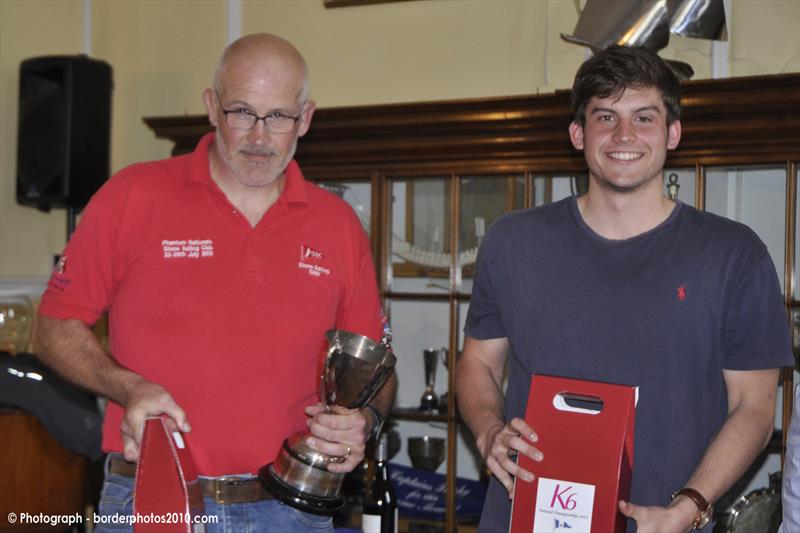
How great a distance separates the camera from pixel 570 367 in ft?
6.36

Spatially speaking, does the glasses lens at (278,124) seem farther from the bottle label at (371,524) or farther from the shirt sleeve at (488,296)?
the bottle label at (371,524)

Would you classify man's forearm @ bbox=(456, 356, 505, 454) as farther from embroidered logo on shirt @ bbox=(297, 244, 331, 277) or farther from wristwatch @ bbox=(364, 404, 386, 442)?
embroidered logo on shirt @ bbox=(297, 244, 331, 277)

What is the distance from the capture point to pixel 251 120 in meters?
2.06

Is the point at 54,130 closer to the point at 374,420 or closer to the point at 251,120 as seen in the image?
the point at 251,120

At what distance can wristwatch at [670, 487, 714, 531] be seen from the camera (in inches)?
70.1

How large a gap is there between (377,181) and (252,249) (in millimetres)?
1750

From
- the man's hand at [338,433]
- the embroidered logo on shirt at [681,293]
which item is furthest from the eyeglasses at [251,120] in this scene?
the embroidered logo on shirt at [681,293]

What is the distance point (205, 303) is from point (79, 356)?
0.26 m

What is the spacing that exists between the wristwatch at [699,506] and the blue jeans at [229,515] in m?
0.74

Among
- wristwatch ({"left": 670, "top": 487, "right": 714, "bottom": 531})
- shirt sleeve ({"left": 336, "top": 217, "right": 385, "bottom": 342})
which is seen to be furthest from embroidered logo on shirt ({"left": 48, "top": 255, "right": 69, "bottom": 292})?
wristwatch ({"left": 670, "top": 487, "right": 714, "bottom": 531})

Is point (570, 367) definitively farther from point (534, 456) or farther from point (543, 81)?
point (543, 81)

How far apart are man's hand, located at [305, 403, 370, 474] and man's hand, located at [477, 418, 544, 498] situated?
9.7 inches

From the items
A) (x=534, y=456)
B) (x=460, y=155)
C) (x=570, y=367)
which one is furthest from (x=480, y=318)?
(x=460, y=155)

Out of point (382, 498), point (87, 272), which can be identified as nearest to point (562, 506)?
point (87, 272)
